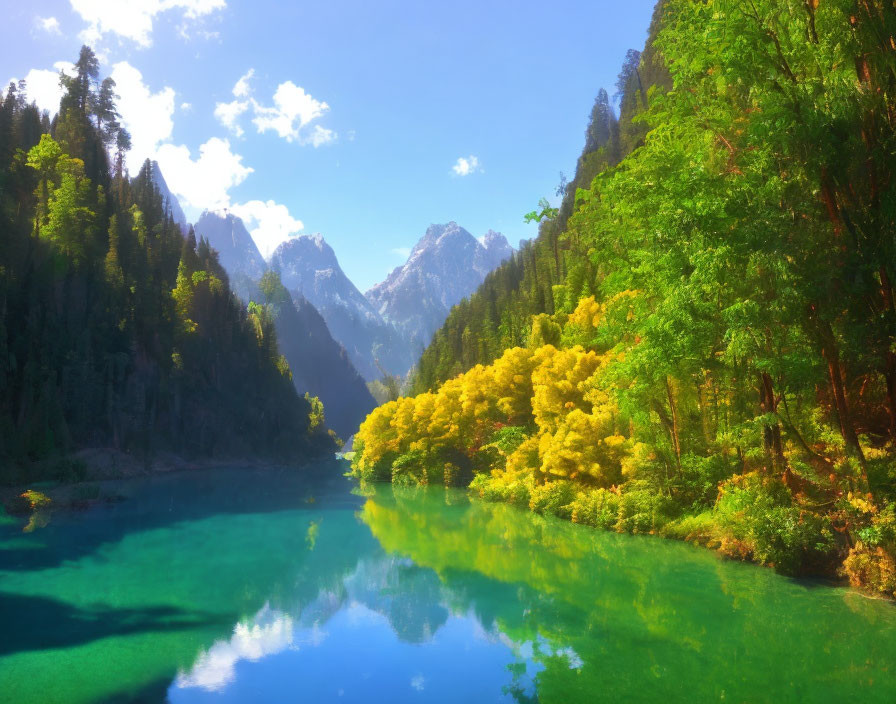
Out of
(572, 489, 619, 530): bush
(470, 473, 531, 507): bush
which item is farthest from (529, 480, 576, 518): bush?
(470, 473, 531, 507): bush

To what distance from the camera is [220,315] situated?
91.7 meters

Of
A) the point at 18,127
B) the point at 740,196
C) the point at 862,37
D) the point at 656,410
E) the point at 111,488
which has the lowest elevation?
the point at 111,488

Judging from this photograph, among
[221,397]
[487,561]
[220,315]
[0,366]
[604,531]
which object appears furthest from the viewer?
[220,315]

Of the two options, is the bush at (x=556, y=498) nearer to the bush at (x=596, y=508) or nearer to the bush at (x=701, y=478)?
the bush at (x=596, y=508)

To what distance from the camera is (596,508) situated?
2475 centimetres

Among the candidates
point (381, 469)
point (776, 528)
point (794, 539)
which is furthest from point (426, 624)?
point (381, 469)

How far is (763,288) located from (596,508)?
1331 centimetres

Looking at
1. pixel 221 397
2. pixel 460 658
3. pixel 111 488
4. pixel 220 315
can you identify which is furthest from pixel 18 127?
pixel 460 658

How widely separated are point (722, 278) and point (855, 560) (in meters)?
7.25

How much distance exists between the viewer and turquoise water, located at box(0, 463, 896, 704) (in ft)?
31.2

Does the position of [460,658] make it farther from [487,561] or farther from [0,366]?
[0,366]

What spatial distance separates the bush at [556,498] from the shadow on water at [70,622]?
17341mm

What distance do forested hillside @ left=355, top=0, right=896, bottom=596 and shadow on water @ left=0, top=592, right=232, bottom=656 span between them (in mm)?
13524

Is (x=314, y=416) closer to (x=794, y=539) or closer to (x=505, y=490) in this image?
(x=505, y=490)
